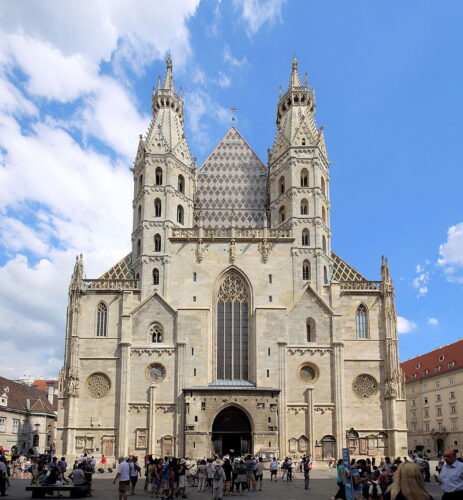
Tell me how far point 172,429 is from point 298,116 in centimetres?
2598

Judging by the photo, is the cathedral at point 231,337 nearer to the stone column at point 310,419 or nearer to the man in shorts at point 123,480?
the stone column at point 310,419

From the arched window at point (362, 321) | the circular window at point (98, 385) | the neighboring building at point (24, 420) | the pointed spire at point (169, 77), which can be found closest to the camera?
the circular window at point (98, 385)

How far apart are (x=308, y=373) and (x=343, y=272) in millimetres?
8440

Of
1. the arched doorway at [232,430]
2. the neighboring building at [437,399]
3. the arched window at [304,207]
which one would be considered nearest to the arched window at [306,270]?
A: the arched window at [304,207]

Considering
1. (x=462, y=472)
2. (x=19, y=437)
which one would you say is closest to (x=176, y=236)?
(x=19, y=437)

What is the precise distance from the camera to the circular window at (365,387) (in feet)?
139

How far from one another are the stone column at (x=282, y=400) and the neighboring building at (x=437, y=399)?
24.3m

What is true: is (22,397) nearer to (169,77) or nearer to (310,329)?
(310,329)

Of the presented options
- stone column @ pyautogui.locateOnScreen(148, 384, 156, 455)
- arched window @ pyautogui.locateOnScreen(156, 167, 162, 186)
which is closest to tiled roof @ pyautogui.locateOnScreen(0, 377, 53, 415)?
stone column @ pyautogui.locateOnScreen(148, 384, 156, 455)

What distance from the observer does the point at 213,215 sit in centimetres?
4903

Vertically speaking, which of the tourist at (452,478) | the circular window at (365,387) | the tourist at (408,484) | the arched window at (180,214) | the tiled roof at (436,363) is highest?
the arched window at (180,214)

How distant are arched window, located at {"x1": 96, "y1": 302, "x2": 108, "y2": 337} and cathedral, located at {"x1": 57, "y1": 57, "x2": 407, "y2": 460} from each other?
0.07 meters

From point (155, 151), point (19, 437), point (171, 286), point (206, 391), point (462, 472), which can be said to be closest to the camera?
point (462, 472)

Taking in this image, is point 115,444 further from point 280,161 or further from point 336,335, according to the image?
point 280,161
